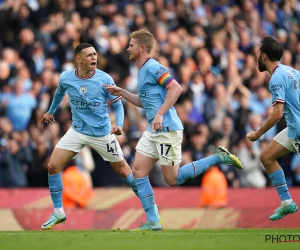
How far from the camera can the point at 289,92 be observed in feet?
41.8

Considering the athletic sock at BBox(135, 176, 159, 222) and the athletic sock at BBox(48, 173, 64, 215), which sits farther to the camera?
the athletic sock at BBox(48, 173, 64, 215)

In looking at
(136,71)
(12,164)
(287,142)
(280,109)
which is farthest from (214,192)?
(280,109)

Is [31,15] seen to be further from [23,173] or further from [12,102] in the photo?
[23,173]

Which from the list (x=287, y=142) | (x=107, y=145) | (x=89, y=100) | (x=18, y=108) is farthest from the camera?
(x=18, y=108)

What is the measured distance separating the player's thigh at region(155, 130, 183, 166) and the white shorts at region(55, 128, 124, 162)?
Result: 1.17m

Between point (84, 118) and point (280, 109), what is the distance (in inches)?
117

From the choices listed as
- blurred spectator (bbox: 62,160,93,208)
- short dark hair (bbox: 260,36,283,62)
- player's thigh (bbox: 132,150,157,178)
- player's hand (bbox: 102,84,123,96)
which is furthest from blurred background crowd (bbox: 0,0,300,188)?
short dark hair (bbox: 260,36,283,62)

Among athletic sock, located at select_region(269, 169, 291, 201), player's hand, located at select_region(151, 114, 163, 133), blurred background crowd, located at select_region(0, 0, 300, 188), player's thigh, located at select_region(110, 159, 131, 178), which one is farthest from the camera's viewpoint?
blurred background crowd, located at select_region(0, 0, 300, 188)

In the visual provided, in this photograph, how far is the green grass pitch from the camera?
10523mm

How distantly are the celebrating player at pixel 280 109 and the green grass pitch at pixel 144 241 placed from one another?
82cm

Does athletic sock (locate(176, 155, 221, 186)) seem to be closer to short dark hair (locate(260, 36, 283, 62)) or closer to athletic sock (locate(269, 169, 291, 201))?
athletic sock (locate(269, 169, 291, 201))

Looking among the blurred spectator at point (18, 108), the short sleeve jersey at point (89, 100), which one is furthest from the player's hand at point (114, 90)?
the blurred spectator at point (18, 108)

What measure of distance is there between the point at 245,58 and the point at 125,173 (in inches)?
442

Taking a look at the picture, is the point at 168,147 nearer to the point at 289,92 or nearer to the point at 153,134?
the point at 153,134
